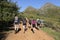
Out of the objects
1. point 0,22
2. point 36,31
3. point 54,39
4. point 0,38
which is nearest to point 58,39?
point 54,39

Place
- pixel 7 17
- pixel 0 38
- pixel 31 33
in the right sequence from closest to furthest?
pixel 0 38
pixel 31 33
pixel 7 17

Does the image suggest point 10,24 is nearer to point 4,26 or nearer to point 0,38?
point 4,26

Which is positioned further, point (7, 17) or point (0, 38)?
point (7, 17)

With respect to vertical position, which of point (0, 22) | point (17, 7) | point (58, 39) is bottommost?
point (58, 39)

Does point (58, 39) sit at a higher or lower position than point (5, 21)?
lower

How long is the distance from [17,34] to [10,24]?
5.73 metres

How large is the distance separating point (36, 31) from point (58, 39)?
2472 millimetres

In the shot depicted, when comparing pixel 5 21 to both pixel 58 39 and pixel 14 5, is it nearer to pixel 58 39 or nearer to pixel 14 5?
pixel 14 5

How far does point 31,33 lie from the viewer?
58.2ft

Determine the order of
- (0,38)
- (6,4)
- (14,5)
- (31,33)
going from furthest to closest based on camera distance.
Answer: (14,5) → (6,4) → (31,33) → (0,38)

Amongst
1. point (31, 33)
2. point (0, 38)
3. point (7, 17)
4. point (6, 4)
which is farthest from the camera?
point (6, 4)

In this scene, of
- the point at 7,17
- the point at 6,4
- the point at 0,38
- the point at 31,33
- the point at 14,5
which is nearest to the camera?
the point at 0,38

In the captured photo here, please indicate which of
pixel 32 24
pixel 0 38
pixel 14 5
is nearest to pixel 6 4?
pixel 14 5

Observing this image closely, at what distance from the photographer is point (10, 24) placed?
74.0ft
